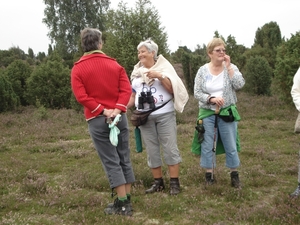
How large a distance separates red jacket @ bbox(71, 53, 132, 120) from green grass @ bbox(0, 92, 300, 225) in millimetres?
1307

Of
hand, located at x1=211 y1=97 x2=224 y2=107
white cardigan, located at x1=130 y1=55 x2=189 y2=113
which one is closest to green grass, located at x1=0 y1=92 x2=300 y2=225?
hand, located at x1=211 y1=97 x2=224 y2=107

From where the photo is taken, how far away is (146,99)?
4754 mm

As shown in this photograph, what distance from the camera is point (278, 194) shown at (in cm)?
484

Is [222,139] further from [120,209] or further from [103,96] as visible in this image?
[103,96]

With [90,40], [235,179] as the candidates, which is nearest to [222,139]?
[235,179]

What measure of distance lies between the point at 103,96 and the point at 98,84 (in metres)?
0.16

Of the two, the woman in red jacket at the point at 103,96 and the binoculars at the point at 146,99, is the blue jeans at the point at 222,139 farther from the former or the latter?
the woman in red jacket at the point at 103,96

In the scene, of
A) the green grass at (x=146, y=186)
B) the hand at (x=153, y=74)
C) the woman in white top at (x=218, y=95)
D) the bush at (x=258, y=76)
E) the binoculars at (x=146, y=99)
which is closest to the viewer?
the green grass at (x=146, y=186)

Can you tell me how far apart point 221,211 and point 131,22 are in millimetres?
10283

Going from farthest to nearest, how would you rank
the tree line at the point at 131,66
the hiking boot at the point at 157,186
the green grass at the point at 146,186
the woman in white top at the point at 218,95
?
1. the tree line at the point at 131,66
2. the hiking boot at the point at 157,186
3. the woman in white top at the point at 218,95
4. the green grass at the point at 146,186

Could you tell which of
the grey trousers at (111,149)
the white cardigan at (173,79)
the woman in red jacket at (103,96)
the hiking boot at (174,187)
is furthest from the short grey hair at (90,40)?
the hiking boot at (174,187)

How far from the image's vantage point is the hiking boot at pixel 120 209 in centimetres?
425

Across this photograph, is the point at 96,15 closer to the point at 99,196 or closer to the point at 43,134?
the point at 43,134

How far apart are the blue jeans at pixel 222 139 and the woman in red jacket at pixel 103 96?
4.50 ft
